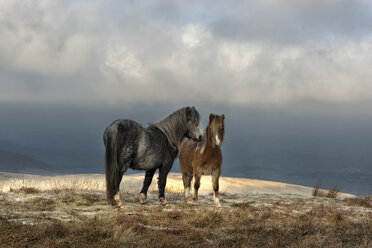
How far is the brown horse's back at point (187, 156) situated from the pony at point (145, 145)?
1270 mm

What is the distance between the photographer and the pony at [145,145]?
10.5 metres

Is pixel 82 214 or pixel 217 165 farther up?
pixel 217 165

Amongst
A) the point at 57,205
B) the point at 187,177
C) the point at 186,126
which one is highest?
the point at 186,126

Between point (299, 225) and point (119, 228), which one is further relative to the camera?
point (299, 225)

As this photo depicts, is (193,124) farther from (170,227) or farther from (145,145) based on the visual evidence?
(170,227)

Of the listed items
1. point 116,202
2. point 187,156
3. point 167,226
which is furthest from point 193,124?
point 167,226

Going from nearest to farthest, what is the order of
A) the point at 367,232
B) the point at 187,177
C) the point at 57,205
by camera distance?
the point at 367,232 < the point at 57,205 < the point at 187,177

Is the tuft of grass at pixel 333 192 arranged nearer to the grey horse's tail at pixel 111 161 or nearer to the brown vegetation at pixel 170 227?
the brown vegetation at pixel 170 227

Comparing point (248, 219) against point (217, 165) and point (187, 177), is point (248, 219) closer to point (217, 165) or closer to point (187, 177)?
point (217, 165)

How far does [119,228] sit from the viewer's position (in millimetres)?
7688

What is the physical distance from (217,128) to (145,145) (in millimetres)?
2178

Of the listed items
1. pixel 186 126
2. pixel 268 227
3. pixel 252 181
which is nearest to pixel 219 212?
pixel 268 227

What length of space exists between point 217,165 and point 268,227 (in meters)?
3.28

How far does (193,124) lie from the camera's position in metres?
11.8
